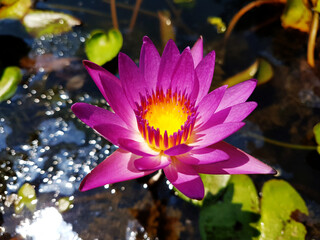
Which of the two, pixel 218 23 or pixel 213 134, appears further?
pixel 218 23

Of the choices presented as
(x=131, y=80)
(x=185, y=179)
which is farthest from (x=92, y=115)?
(x=185, y=179)

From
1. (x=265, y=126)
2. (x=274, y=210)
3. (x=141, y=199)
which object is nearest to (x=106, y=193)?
Answer: (x=141, y=199)

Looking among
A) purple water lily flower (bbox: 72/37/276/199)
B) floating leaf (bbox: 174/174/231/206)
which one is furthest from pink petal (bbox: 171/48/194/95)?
floating leaf (bbox: 174/174/231/206)

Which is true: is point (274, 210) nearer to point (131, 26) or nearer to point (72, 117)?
point (72, 117)

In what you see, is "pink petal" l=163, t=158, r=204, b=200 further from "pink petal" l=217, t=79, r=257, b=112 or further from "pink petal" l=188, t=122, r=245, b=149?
"pink petal" l=217, t=79, r=257, b=112

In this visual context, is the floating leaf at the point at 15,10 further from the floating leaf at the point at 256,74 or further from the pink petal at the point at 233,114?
the pink petal at the point at 233,114

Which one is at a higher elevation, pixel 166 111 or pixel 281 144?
pixel 166 111

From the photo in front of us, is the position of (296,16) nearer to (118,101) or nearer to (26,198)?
(118,101)

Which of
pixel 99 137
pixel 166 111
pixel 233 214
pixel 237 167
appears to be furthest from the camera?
pixel 99 137
